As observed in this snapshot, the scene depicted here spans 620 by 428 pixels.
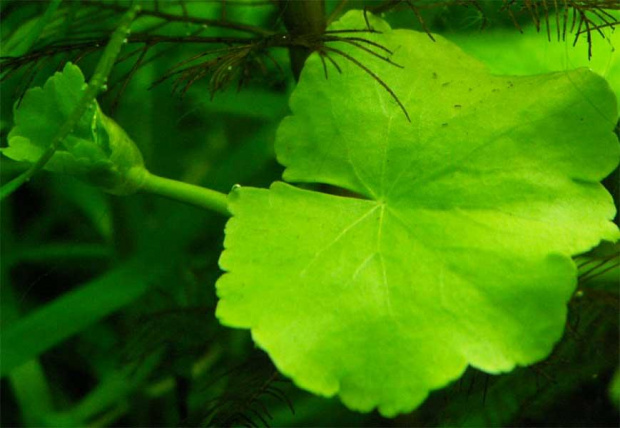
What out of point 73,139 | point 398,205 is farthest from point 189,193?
point 398,205

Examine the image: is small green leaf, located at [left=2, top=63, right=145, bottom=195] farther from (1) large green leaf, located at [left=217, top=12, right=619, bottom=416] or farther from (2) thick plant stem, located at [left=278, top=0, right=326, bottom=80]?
(2) thick plant stem, located at [left=278, top=0, right=326, bottom=80]

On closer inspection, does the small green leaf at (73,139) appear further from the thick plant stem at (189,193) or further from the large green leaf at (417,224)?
the large green leaf at (417,224)

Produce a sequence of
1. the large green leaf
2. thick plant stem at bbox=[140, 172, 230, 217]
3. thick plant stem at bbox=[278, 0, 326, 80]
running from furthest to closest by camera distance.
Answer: thick plant stem at bbox=[278, 0, 326, 80] < thick plant stem at bbox=[140, 172, 230, 217] < the large green leaf

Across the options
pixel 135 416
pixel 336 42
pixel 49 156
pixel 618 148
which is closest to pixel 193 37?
pixel 336 42

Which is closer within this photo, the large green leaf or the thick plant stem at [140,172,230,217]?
the large green leaf

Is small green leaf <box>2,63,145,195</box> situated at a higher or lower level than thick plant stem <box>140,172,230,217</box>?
higher

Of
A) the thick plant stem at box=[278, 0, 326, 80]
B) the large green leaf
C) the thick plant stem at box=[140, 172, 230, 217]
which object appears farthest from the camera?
the thick plant stem at box=[278, 0, 326, 80]

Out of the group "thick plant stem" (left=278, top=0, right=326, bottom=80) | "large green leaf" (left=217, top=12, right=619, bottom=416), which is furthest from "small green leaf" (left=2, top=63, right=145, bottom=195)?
"thick plant stem" (left=278, top=0, right=326, bottom=80)
